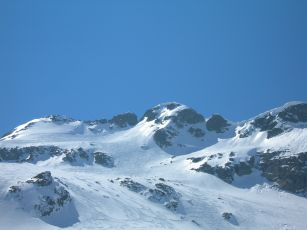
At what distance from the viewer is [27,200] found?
67.1 m

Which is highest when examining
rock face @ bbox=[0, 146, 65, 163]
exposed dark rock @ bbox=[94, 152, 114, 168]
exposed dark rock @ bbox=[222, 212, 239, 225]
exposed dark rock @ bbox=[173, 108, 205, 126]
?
exposed dark rock @ bbox=[173, 108, 205, 126]

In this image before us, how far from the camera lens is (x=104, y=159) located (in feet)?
451

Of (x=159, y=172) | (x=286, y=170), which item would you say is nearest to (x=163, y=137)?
(x=159, y=172)

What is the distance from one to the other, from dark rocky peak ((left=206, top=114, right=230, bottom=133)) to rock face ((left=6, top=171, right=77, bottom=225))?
96.7m

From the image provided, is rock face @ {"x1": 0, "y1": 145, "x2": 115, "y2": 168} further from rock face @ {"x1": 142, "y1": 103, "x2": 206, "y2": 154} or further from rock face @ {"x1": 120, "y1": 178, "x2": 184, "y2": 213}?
rock face @ {"x1": 120, "y1": 178, "x2": 184, "y2": 213}

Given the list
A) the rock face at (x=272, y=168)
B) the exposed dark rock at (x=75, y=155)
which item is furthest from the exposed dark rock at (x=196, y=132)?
the exposed dark rock at (x=75, y=155)

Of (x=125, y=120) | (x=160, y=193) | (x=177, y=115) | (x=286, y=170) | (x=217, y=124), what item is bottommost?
(x=160, y=193)

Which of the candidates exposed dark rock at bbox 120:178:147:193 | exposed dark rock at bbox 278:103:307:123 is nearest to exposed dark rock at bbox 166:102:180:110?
exposed dark rock at bbox 278:103:307:123

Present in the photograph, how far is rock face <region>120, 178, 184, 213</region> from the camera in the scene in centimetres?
8830

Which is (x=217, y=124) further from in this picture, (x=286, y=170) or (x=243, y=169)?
(x=286, y=170)

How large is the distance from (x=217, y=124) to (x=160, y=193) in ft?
258

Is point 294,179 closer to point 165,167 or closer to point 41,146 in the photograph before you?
point 165,167

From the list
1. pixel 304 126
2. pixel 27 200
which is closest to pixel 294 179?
pixel 304 126

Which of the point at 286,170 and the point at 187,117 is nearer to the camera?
the point at 286,170
